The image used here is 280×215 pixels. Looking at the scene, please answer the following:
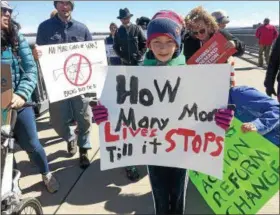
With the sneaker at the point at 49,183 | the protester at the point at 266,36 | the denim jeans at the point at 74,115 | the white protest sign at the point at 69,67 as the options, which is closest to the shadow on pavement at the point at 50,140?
the denim jeans at the point at 74,115

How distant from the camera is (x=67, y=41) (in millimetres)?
3865

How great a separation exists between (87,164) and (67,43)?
1.36 metres

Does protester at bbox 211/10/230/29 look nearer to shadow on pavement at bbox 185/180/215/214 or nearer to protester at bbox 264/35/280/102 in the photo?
protester at bbox 264/35/280/102

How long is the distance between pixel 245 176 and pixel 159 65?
88 cm

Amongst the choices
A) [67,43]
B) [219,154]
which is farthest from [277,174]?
[67,43]

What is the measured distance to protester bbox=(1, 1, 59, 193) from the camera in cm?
265

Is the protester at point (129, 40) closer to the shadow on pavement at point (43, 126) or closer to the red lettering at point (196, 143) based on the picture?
the shadow on pavement at point (43, 126)

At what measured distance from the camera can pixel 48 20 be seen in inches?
151

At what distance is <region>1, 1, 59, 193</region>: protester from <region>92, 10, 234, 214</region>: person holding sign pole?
0.85 m

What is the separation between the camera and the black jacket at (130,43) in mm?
5738

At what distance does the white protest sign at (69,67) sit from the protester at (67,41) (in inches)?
4.4

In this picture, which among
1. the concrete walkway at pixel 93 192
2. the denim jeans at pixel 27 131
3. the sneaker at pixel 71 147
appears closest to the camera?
the denim jeans at pixel 27 131

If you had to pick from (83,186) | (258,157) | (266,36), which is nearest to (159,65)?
(258,157)

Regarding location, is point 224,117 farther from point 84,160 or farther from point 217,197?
point 84,160
